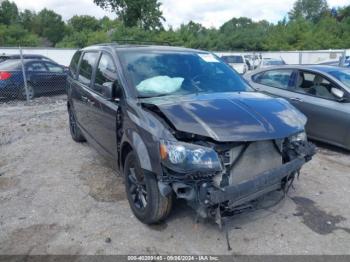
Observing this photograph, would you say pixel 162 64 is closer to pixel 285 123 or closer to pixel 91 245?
pixel 285 123

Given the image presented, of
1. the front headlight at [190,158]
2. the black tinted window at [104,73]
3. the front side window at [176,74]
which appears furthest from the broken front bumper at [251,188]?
the black tinted window at [104,73]

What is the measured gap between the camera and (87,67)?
530 centimetres

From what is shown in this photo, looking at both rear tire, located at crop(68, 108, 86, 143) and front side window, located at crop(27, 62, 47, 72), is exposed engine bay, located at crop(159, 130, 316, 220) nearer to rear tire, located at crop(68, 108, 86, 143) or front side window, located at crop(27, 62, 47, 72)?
rear tire, located at crop(68, 108, 86, 143)

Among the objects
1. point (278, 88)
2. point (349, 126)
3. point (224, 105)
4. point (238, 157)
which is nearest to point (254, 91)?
point (224, 105)

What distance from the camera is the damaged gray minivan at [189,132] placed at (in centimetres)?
300

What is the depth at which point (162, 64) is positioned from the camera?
4.21m

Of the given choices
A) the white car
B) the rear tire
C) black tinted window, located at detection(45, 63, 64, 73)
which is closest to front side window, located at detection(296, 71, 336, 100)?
the rear tire

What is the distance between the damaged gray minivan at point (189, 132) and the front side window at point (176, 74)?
12 millimetres

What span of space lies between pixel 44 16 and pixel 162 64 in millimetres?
90998

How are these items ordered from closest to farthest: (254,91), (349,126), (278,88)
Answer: (254,91), (349,126), (278,88)

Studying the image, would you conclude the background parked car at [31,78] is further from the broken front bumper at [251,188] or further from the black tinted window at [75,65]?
the broken front bumper at [251,188]

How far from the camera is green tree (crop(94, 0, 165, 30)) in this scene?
40.8 m

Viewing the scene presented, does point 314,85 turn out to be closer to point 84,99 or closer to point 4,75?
point 84,99

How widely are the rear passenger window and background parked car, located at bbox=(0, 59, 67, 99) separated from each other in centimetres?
687
